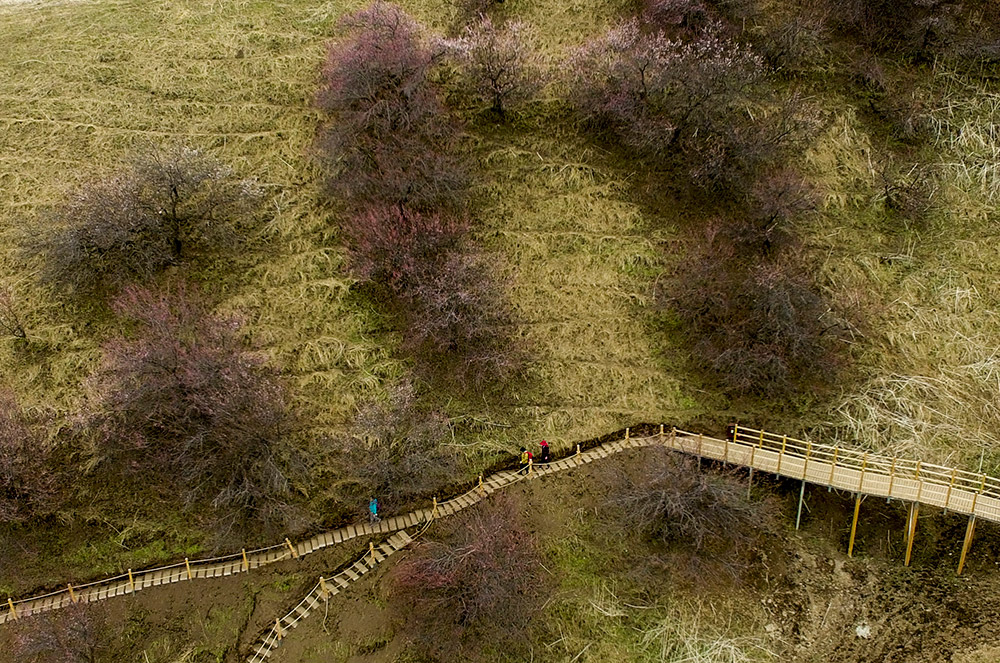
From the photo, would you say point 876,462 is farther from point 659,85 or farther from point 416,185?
point 416,185

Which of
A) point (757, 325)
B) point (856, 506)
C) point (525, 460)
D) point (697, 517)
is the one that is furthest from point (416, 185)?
point (856, 506)

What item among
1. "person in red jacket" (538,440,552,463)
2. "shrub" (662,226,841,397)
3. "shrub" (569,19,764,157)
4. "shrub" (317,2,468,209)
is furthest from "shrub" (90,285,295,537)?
"shrub" (569,19,764,157)

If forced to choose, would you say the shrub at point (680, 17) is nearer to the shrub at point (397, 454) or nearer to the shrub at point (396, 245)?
the shrub at point (396, 245)

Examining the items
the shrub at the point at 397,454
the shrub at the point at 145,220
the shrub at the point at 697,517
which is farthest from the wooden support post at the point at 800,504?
the shrub at the point at 145,220

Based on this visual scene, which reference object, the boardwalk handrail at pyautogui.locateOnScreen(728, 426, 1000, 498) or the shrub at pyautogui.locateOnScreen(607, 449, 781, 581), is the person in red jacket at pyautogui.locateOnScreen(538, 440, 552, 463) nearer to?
the shrub at pyautogui.locateOnScreen(607, 449, 781, 581)

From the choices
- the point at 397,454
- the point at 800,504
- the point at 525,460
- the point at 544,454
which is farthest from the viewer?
the point at 544,454

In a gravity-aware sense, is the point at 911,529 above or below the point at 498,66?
below
